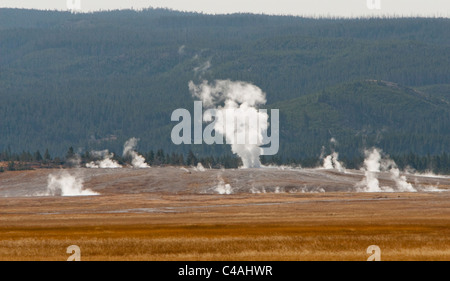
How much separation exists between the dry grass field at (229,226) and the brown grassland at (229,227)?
9cm

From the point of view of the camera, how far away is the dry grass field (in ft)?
218

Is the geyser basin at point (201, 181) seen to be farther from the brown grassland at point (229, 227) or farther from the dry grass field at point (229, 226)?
the brown grassland at point (229, 227)

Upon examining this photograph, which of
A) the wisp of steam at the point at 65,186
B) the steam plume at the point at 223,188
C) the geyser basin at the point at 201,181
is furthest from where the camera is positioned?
the wisp of steam at the point at 65,186

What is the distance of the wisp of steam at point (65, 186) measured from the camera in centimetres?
16812

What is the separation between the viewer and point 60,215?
11675 cm

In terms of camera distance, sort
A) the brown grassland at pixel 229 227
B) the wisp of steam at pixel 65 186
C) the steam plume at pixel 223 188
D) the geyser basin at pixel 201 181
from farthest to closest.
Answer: the wisp of steam at pixel 65 186
the geyser basin at pixel 201 181
the steam plume at pixel 223 188
the brown grassland at pixel 229 227

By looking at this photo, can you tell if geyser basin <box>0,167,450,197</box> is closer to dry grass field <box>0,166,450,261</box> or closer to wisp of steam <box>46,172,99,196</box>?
wisp of steam <box>46,172,99,196</box>

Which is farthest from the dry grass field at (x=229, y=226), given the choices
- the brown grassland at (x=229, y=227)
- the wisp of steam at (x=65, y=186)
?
the wisp of steam at (x=65, y=186)

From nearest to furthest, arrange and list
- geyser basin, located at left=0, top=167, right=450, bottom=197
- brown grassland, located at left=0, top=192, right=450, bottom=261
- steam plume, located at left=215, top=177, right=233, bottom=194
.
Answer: brown grassland, located at left=0, top=192, right=450, bottom=261, steam plume, located at left=215, top=177, right=233, bottom=194, geyser basin, located at left=0, top=167, right=450, bottom=197

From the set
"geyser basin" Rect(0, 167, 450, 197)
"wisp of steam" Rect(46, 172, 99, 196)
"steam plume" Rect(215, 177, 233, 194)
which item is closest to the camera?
"steam plume" Rect(215, 177, 233, 194)

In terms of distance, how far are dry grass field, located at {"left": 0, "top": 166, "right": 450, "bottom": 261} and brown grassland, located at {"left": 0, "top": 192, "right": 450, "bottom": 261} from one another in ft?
0.30

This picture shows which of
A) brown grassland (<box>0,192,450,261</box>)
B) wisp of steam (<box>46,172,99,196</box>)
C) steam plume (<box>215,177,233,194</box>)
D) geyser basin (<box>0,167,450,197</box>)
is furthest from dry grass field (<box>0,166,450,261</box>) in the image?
wisp of steam (<box>46,172,99,196</box>)

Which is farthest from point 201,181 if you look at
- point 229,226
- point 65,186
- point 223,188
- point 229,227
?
point 229,227
